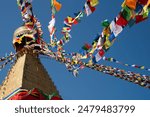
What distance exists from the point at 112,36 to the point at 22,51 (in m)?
9.99

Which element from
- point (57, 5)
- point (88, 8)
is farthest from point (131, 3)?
point (57, 5)

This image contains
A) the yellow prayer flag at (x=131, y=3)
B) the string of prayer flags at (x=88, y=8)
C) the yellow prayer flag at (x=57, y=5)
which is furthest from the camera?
the yellow prayer flag at (x=57, y=5)

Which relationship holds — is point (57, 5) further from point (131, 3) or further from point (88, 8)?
point (131, 3)

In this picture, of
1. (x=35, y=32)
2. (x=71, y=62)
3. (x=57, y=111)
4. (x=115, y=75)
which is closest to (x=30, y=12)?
(x=35, y=32)

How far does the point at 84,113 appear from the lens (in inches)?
354

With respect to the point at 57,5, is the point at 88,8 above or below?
below

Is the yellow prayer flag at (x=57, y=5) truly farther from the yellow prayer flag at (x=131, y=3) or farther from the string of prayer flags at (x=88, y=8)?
the yellow prayer flag at (x=131, y=3)

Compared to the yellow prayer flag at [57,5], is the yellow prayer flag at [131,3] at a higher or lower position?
lower

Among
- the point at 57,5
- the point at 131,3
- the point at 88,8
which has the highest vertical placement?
the point at 57,5

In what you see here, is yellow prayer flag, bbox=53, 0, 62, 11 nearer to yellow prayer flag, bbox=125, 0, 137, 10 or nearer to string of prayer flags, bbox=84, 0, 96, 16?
string of prayer flags, bbox=84, 0, 96, 16

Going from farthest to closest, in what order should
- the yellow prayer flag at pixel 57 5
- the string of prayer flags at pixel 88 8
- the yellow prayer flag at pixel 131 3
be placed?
the yellow prayer flag at pixel 57 5 → the string of prayer flags at pixel 88 8 → the yellow prayer flag at pixel 131 3

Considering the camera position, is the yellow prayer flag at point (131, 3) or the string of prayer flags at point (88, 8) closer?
the yellow prayer flag at point (131, 3)

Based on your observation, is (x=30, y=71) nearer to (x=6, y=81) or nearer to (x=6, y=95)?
(x=6, y=81)

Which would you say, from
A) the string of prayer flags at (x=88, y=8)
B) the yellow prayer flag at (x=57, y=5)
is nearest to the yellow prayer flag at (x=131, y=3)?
the string of prayer flags at (x=88, y=8)
